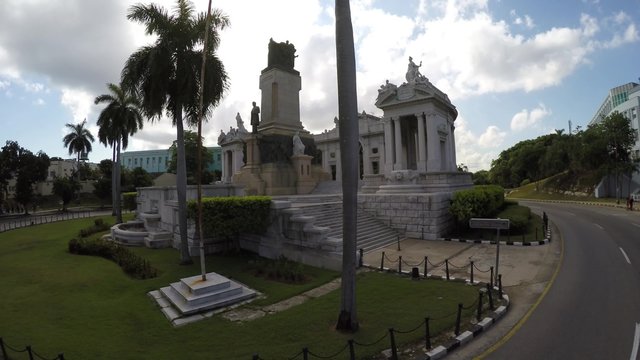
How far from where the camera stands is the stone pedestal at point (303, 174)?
2950 centimetres

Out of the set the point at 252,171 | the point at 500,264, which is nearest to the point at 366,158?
the point at 252,171

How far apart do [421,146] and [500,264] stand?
62.5 feet

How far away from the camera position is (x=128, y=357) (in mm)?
7355

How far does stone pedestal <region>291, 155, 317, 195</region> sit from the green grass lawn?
48.4ft

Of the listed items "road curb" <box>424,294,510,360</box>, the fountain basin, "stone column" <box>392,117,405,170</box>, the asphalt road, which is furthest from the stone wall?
the fountain basin

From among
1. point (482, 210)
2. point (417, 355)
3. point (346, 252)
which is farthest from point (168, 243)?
point (482, 210)

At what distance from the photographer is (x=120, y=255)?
17.1 metres

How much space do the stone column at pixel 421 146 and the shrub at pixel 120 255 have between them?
80.7ft

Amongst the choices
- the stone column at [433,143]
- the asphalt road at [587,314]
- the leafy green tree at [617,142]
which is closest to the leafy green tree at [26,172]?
the stone column at [433,143]

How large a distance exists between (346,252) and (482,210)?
53.1 ft

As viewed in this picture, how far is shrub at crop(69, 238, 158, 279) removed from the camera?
14.5 metres

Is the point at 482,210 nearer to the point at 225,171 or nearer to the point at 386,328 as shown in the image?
the point at 386,328

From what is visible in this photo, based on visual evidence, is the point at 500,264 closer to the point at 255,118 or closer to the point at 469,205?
the point at 469,205

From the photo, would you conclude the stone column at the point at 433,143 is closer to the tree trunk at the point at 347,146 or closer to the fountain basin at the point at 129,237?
the fountain basin at the point at 129,237
